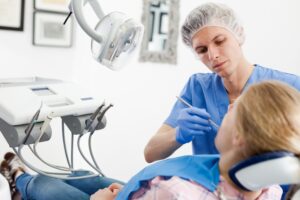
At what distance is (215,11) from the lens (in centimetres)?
135

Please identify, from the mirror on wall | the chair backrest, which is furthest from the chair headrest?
the mirror on wall

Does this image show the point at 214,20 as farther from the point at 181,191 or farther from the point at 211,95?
the point at 181,191

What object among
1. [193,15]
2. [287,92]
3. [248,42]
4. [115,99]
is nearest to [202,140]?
[193,15]

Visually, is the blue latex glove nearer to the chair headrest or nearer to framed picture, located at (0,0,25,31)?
the chair headrest

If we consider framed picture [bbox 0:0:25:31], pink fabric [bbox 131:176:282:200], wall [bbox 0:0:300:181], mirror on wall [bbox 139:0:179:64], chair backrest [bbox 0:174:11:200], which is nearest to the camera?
pink fabric [bbox 131:176:282:200]

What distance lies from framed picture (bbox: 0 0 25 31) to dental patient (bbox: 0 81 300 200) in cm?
114

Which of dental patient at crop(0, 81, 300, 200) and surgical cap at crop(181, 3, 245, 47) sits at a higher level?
surgical cap at crop(181, 3, 245, 47)

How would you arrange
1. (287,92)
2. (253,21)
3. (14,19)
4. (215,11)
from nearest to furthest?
1. (287,92)
2. (215,11)
3. (14,19)
4. (253,21)

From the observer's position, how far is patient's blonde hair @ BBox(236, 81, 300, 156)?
717 millimetres

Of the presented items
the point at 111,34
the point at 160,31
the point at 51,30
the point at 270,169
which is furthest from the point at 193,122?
the point at 160,31

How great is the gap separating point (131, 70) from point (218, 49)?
953 millimetres

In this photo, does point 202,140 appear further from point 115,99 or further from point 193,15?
point 115,99

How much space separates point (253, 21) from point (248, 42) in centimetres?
13

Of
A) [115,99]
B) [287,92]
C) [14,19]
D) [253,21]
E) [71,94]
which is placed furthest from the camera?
[253,21]
